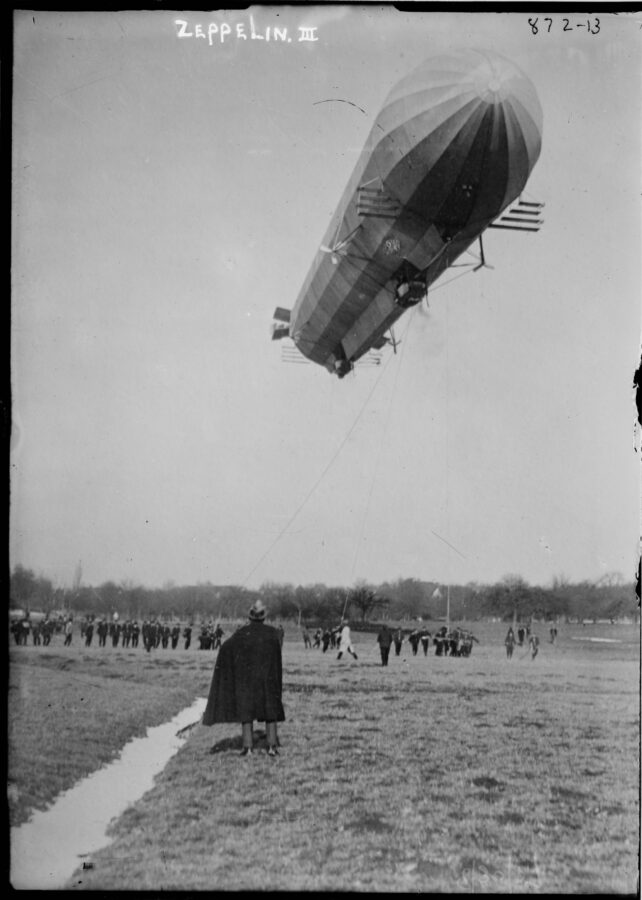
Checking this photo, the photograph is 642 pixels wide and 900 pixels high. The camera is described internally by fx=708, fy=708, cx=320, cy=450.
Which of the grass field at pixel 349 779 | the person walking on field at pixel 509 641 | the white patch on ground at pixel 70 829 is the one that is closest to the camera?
the grass field at pixel 349 779

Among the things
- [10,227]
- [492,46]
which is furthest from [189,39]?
[492,46]

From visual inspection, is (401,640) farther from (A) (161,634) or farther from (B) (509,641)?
(A) (161,634)

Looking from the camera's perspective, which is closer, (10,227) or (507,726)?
(10,227)

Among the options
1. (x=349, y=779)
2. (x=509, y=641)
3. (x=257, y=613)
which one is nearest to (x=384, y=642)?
(x=509, y=641)

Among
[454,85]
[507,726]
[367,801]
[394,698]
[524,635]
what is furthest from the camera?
[524,635]

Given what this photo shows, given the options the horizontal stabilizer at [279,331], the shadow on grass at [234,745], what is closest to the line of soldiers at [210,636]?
the shadow on grass at [234,745]

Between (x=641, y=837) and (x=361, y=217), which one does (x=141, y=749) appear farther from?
(x=361, y=217)

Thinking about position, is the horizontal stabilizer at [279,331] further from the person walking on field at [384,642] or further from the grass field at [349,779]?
the person walking on field at [384,642]
